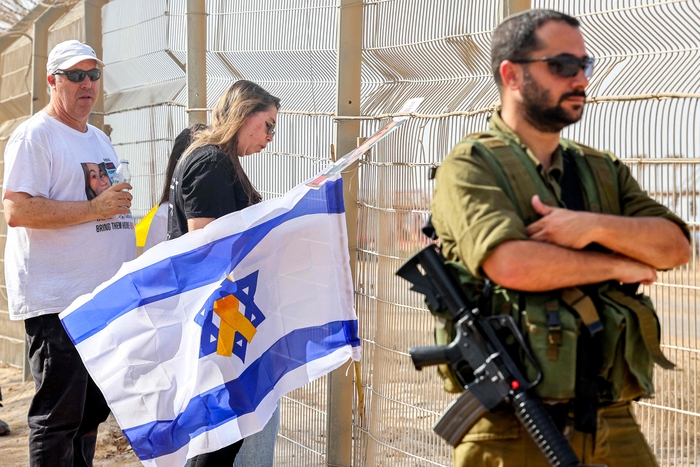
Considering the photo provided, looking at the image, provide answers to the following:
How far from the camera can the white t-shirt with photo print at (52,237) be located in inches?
164

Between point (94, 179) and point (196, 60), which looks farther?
point (196, 60)

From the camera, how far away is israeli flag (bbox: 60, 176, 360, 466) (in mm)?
3639

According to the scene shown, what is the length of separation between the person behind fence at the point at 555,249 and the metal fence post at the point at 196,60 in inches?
121

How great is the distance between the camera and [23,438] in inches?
244

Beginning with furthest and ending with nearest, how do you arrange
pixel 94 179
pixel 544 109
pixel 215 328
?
1. pixel 94 179
2. pixel 215 328
3. pixel 544 109

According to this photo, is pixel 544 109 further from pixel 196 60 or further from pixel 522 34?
pixel 196 60

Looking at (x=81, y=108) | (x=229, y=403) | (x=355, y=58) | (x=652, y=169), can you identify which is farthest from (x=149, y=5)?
(x=652, y=169)

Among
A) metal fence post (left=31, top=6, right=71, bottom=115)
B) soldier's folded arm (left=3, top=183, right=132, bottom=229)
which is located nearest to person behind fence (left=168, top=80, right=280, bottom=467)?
soldier's folded arm (left=3, top=183, right=132, bottom=229)

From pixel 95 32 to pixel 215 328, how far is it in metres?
3.97

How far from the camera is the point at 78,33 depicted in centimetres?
740

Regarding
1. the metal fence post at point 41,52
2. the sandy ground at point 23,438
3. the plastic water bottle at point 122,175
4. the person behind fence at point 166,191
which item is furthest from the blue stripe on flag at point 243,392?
the metal fence post at point 41,52

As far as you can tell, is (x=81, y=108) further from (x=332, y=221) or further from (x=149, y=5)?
(x=149, y=5)

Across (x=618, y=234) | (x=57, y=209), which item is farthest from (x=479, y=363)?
(x=57, y=209)

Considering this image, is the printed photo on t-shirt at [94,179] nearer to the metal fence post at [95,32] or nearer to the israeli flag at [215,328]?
the israeli flag at [215,328]
